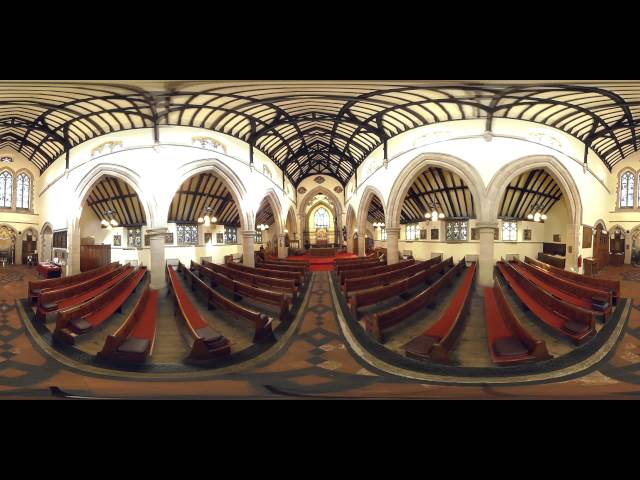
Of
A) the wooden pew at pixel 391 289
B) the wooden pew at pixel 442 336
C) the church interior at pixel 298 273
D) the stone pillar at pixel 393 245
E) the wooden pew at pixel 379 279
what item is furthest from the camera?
the stone pillar at pixel 393 245

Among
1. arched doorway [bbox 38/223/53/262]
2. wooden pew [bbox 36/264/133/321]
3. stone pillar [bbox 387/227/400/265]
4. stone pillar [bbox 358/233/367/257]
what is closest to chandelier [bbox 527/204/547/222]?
stone pillar [bbox 387/227/400/265]

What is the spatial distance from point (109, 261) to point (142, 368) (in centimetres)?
63

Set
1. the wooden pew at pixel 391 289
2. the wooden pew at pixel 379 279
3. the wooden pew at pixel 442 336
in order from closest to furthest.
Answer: the wooden pew at pixel 442 336, the wooden pew at pixel 391 289, the wooden pew at pixel 379 279

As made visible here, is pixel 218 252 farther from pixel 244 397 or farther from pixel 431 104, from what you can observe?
pixel 431 104

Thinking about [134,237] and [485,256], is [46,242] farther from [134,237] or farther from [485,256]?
[485,256]

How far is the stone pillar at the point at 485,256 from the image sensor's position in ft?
5.17

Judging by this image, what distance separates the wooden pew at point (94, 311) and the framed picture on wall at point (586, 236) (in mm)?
2504

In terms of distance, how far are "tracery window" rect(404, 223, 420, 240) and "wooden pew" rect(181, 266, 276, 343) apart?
1.18 metres

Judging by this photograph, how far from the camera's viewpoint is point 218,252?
5.59 ft

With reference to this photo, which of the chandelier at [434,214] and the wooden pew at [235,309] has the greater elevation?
the chandelier at [434,214]

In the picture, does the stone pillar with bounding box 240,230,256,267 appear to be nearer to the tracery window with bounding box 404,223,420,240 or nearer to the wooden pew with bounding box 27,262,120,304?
the wooden pew with bounding box 27,262,120,304

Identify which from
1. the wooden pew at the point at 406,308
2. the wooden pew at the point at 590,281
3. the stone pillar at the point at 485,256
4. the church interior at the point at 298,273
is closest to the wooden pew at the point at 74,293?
the church interior at the point at 298,273

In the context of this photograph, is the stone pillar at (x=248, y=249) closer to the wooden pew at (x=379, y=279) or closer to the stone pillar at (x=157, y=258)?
the stone pillar at (x=157, y=258)

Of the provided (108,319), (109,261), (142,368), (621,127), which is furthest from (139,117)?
(621,127)
